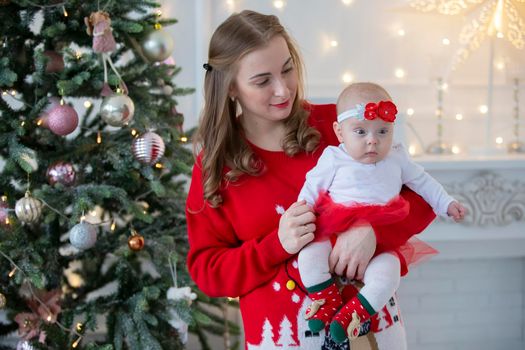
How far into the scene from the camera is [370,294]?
1.28 m

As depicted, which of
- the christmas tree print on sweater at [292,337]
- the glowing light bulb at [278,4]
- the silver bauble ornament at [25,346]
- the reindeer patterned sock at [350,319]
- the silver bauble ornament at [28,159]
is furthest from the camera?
the glowing light bulb at [278,4]

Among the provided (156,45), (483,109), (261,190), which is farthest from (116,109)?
(483,109)

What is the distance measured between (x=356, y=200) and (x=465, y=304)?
2.00 meters

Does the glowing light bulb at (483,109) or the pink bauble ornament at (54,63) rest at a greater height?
the pink bauble ornament at (54,63)

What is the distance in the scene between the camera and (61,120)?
1.91 metres

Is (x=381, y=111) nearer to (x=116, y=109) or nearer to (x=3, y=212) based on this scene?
(x=116, y=109)

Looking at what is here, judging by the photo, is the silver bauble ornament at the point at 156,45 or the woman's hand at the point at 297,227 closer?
the woman's hand at the point at 297,227

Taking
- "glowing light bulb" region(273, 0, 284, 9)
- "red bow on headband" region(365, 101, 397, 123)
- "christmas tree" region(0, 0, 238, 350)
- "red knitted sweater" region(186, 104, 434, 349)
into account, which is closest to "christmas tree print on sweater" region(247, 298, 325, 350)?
"red knitted sweater" region(186, 104, 434, 349)

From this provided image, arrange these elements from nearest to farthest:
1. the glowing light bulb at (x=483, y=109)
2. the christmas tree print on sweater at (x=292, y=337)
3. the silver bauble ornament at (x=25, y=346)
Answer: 1. the christmas tree print on sweater at (x=292, y=337)
2. the silver bauble ornament at (x=25, y=346)
3. the glowing light bulb at (x=483, y=109)

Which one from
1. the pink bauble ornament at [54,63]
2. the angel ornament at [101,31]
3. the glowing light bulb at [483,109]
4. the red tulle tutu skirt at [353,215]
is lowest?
the glowing light bulb at [483,109]

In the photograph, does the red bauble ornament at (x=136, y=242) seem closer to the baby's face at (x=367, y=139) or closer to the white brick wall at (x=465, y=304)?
the baby's face at (x=367, y=139)

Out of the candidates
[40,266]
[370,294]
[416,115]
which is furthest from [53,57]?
[416,115]

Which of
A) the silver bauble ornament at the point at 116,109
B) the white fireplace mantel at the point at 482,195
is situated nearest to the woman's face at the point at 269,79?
the silver bauble ornament at the point at 116,109

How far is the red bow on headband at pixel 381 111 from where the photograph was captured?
131 cm
